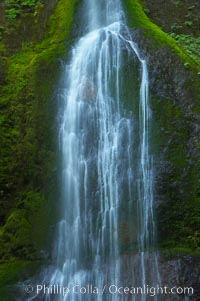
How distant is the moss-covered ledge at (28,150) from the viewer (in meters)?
7.27

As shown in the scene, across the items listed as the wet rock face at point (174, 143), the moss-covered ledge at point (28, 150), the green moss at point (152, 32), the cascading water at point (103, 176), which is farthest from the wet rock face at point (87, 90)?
the green moss at point (152, 32)

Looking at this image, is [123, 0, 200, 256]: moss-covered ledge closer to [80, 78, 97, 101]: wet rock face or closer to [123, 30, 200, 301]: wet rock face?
[123, 30, 200, 301]: wet rock face

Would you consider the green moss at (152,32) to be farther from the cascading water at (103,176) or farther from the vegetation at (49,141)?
the cascading water at (103,176)

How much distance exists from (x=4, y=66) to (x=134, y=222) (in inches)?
191

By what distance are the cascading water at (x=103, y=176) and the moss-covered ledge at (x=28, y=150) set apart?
13.2 inches

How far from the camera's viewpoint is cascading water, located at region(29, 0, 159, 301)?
6.93m

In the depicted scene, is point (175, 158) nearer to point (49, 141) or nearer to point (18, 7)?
point (49, 141)

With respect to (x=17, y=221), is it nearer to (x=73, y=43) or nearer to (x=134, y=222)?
(x=134, y=222)

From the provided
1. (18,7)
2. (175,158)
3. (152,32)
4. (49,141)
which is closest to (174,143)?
(175,158)

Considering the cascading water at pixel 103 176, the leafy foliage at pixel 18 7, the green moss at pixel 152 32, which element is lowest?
the cascading water at pixel 103 176

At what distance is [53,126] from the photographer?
812cm

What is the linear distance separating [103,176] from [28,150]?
63.1 inches

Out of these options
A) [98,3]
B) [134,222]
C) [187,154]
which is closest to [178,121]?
[187,154]

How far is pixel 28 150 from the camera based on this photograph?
8.16 m
